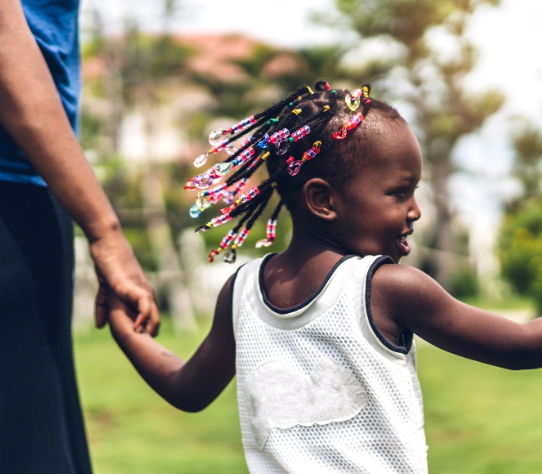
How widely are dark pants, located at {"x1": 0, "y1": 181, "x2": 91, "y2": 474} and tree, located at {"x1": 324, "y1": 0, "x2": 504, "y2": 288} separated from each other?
19.3 meters

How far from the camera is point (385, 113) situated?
1.64m

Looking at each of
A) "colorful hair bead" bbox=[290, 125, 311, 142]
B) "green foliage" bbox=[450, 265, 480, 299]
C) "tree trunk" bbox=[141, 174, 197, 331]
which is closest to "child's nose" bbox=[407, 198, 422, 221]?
"colorful hair bead" bbox=[290, 125, 311, 142]

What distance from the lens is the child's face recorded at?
159cm

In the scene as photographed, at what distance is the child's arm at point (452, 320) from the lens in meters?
1.48

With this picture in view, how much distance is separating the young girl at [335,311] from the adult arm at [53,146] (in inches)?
9.2

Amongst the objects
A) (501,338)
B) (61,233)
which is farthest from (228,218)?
(501,338)

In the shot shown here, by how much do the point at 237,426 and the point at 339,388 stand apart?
159 inches

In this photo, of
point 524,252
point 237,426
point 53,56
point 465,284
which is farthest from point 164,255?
point 53,56

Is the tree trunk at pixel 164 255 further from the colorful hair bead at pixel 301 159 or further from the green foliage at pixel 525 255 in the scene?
the colorful hair bead at pixel 301 159

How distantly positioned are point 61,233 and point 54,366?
0.32 meters

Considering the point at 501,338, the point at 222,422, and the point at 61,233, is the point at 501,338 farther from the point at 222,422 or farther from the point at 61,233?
the point at 222,422

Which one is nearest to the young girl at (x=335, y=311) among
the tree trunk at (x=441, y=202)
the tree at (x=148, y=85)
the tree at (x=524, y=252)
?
the tree at (x=524, y=252)

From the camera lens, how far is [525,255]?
12.0m

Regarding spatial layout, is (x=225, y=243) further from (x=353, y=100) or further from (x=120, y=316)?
(x=353, y=100)
